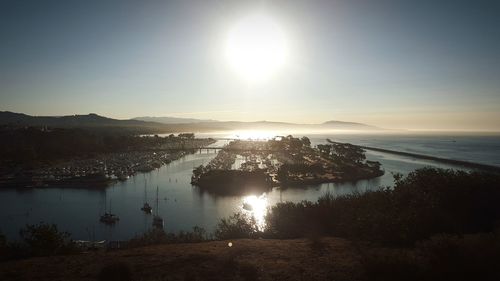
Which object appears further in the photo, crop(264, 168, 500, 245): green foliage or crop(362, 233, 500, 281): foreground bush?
crop(264, 168, 500, 245): green foliage

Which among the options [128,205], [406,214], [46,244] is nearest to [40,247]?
[46,244]

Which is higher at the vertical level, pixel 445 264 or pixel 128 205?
pixel 445 264

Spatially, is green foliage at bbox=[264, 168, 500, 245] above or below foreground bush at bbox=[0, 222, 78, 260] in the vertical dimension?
above

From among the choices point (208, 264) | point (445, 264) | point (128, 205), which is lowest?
point (128, 205)

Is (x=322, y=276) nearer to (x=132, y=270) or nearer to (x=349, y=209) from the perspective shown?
(x=132, y=270)

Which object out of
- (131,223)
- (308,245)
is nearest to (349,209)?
(308,245)

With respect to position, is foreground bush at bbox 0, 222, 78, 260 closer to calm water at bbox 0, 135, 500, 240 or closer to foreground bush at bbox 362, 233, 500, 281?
foreground bush at bbox 362, 233, 500, 281

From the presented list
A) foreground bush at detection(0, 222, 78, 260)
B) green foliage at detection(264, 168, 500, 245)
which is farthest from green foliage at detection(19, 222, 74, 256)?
green foliage at detection(264, 168, 500, 245)

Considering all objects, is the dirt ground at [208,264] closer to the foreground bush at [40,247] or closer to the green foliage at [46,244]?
the foreground bush at [40,247]

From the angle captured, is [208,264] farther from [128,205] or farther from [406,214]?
→ [128,205]
